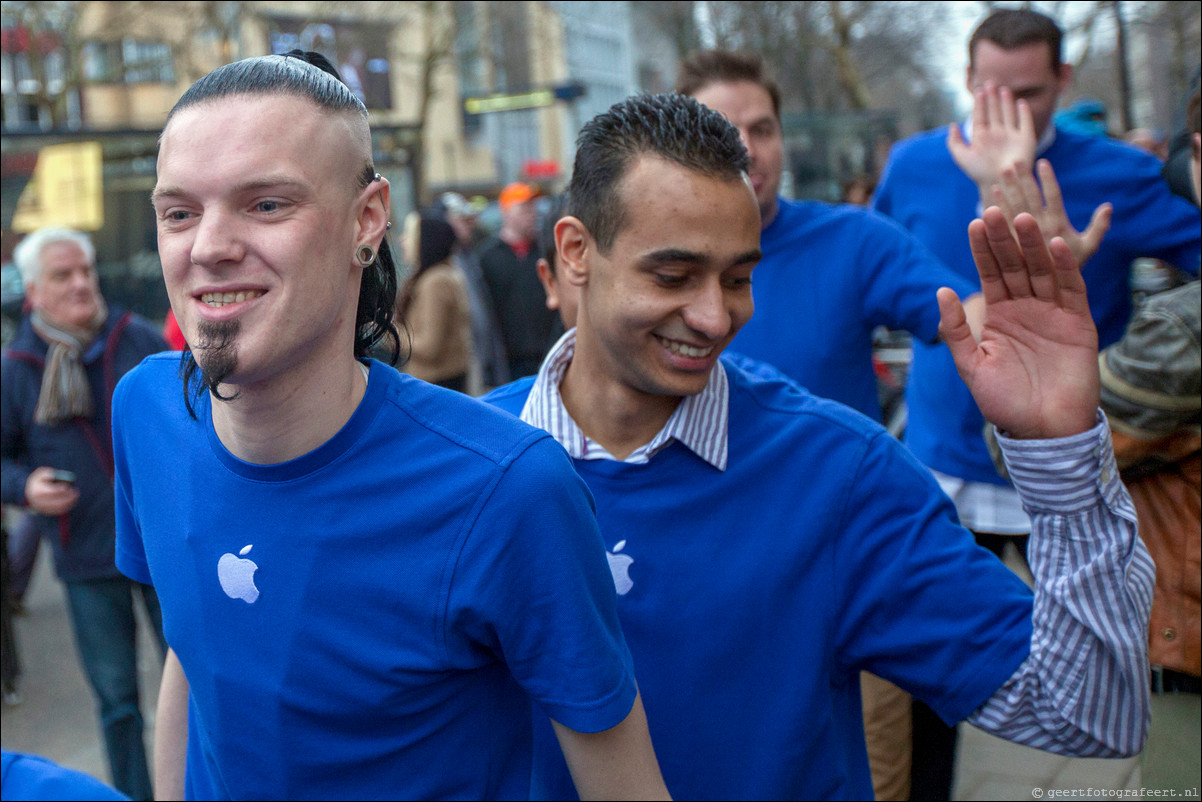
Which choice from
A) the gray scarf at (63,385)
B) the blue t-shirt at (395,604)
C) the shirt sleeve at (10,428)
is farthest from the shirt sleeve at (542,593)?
the shirt sleeve at (10,428)

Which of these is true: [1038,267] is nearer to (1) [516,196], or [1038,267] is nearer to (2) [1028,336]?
(2) [1028,336]

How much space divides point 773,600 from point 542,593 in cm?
49

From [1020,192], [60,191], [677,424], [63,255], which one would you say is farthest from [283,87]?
[60,191]

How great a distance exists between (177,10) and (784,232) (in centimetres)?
1582

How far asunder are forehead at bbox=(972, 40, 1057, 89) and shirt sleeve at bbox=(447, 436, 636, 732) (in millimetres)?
2744

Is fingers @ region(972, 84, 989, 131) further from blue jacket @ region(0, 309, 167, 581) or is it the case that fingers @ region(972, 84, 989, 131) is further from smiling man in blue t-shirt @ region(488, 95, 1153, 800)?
blue jacket @ region(0, 309, 167, 581)

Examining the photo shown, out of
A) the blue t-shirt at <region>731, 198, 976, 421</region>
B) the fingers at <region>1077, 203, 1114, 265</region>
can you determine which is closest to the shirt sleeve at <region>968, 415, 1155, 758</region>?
the fingers at <region>1077, 203, 1114, 265</region>

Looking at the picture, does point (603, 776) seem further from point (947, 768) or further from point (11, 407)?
point (11, 407)

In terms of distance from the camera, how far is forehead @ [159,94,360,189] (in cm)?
146

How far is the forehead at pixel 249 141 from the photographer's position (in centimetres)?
146

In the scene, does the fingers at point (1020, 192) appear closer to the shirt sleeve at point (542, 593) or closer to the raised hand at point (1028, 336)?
the raised hand at point (1028, 336)

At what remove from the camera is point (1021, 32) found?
369 cm

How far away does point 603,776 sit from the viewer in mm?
1582

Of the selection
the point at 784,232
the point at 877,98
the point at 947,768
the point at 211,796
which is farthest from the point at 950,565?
the point at 877,98
